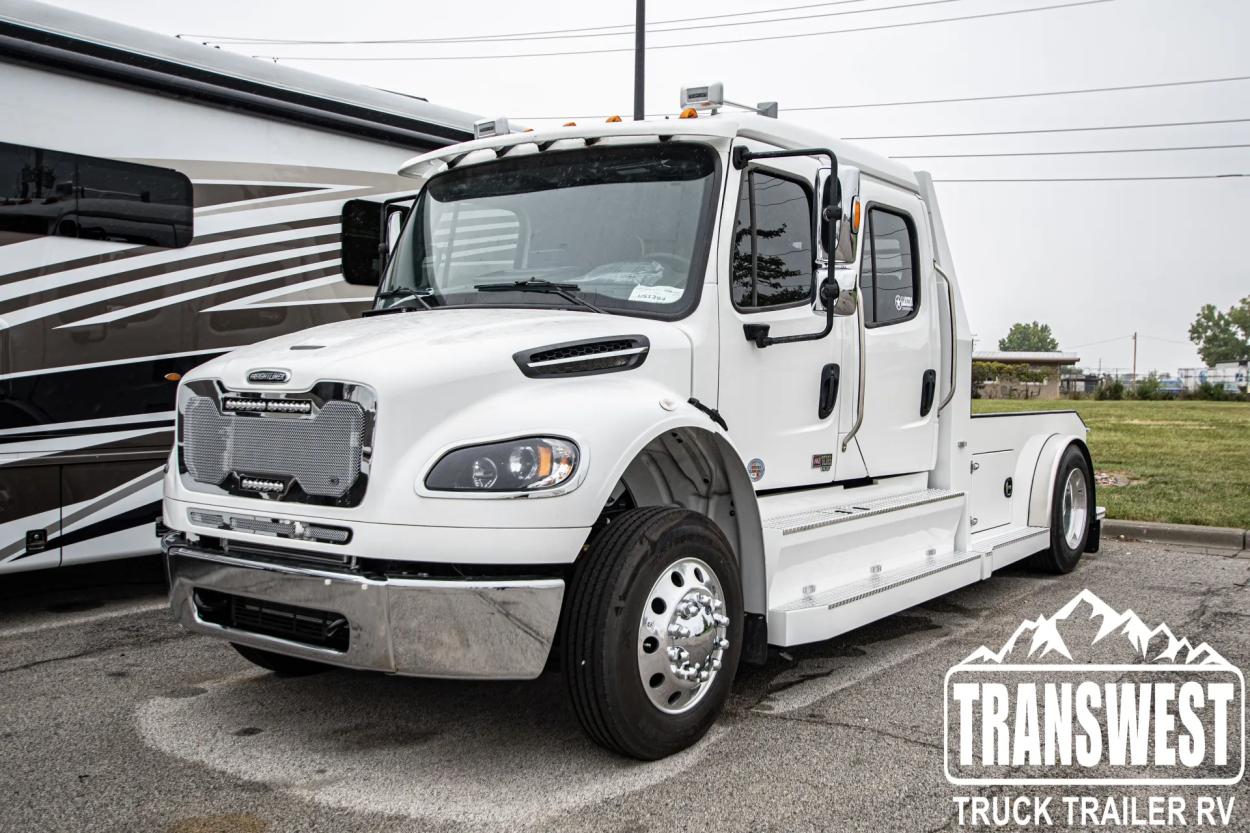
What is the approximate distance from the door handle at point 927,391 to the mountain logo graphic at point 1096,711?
132 centimetres

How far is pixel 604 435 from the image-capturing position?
12.8 feet

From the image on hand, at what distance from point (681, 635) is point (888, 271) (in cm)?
287

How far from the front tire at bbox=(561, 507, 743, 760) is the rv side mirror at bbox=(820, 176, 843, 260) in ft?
4.39

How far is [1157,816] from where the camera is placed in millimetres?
3688

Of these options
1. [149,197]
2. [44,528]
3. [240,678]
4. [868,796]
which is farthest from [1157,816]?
[149,197]

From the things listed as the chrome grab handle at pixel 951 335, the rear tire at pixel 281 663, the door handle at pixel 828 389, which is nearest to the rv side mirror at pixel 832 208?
the door handle at pixel 828 389

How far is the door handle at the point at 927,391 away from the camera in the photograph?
20.9 feet

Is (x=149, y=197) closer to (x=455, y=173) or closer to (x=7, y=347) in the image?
(x=7, y=347)

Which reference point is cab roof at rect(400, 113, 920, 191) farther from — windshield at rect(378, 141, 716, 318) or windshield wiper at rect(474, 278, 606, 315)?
windshield wiper at rect(474, 278, 606, 315)

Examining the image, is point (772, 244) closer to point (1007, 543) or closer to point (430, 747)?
point (430, 747)

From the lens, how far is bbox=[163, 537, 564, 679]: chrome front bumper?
12.0 feet

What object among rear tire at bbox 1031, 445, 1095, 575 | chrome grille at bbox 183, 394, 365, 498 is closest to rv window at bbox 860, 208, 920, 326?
rear tire at bbox 1031, 445, 1095, 575

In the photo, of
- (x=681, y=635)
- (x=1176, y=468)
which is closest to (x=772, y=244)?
(x=681, y=635)

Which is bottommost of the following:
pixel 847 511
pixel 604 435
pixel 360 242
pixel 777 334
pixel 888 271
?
pixel 847 511
